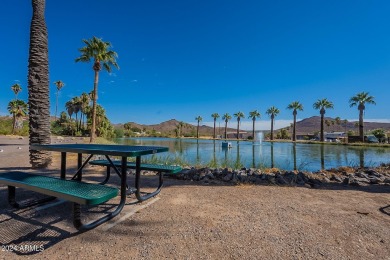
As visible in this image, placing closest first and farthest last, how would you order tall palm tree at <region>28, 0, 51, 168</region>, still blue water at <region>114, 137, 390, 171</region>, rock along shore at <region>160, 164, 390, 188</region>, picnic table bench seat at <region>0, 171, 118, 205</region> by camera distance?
1. picnic table bench seat at <region>0, 171, 118, 205</region>
2. rock along shore at <region>160, 164, 390, 188</region>
3. tall palm tree at <region>28, 0, 51, 168</region>
4. still blue water at <region>114, 137, 390, 171</region>

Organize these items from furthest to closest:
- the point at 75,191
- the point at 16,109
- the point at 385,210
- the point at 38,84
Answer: the point at 16,109 → the point at 38,84 → the point at 385,210 → the point at 75,191

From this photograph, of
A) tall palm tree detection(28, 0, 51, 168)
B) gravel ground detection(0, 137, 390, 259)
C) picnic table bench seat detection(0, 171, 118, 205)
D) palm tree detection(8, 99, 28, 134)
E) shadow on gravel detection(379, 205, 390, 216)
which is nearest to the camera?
picnic table bench seat detection(0, 171, 118, 205)

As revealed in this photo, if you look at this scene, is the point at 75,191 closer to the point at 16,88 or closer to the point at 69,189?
the point at 69,189

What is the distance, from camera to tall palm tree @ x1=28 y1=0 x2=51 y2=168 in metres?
5.55

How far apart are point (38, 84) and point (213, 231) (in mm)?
5721

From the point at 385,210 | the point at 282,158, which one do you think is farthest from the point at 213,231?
the point at 282,158

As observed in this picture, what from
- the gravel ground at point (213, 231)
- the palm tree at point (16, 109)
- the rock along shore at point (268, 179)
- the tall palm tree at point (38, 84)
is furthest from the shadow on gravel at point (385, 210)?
the palm tree at point (16, 109)

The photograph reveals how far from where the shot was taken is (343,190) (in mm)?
4301

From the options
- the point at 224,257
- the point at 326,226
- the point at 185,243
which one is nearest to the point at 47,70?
the point at 185,243

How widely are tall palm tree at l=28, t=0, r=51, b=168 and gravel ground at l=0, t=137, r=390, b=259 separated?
2.39 meters

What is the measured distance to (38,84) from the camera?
561 centimetres

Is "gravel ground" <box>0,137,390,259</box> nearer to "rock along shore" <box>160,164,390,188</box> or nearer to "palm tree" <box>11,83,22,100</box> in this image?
"rock along shore" <box>160,164,390,188</box>

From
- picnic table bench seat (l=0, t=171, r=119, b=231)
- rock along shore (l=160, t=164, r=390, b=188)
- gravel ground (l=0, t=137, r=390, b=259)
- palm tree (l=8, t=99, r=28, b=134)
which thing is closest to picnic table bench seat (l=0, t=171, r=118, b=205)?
picnic table bench seat (l=0, t=171, r=119, b=231)

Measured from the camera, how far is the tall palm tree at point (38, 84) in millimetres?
5551
